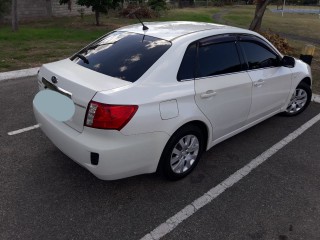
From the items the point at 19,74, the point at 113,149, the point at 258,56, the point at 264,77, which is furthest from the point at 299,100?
the point at 19,74

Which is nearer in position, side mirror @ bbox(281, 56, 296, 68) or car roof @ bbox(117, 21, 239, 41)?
car roof @ bbox(117, 21, 239, 41)

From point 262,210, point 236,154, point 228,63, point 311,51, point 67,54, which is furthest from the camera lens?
point 67,54

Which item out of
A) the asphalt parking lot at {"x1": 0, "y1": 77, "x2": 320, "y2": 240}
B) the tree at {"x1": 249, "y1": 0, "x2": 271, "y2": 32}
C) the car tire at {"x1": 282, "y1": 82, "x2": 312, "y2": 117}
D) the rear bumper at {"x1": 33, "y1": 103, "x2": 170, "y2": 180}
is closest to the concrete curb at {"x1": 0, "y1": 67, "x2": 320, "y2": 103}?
the car tire at {"x1": 282, "y1": 82, "x2": 312, "y2": 117}

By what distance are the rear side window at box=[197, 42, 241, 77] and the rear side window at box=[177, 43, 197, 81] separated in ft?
0.26

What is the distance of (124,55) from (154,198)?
152 cm

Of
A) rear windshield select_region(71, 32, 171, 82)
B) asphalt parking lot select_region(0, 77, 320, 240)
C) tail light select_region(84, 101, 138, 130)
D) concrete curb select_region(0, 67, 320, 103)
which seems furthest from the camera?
concrete curb select_region(0, 67, 320, 103)

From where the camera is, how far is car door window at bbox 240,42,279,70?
12.7 feet

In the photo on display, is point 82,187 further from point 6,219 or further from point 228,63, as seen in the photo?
point 228,63

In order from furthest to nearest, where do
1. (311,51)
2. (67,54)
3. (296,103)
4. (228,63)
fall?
1. (67,54)
2. (311,51)
3. (296,103)
4. (228,63)

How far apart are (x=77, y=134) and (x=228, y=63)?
6.28ft

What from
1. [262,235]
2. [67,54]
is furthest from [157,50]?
[67,54]

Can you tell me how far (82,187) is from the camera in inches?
127

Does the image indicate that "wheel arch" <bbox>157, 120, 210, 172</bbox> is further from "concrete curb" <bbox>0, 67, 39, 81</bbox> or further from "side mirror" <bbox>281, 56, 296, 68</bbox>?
"concrete curb" <bbox>0, 67, 39, 81</bbox>

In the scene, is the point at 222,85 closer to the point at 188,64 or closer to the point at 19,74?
the point at 188,64
